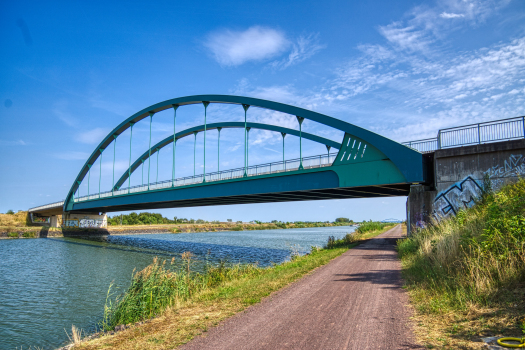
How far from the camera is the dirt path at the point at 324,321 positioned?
5.19 meters

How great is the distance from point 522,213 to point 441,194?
1065 centimetres

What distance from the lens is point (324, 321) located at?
6211 mm

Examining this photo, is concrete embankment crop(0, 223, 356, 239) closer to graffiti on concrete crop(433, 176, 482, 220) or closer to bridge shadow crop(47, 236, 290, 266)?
bridge shadow crop(47, 236, 290, 266)

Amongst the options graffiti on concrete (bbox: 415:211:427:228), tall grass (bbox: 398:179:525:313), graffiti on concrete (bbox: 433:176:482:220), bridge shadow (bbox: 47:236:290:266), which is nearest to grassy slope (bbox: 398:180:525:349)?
tall grass (bbox: 398:179:525:313)

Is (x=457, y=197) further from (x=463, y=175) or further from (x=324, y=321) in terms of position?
(x=324, y=321)

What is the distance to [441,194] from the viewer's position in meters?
16.9

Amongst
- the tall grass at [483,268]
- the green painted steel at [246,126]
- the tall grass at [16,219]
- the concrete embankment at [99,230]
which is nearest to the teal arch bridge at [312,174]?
the green painted steel at [246,126]

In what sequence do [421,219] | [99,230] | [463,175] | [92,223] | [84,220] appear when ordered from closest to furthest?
[463,175], [421,219], [99,230], [84,220], [92,223]

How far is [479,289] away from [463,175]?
11875 millimetres

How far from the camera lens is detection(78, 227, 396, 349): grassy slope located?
5668 mm

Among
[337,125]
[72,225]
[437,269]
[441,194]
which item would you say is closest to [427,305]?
→ [437,269]

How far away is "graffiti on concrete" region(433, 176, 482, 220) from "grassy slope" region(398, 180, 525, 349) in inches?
313

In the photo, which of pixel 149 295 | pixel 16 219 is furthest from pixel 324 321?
pixel 16 219

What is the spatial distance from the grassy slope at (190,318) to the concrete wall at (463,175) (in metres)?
10.4
